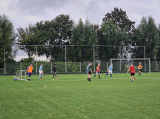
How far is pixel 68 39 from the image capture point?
51.7 metres

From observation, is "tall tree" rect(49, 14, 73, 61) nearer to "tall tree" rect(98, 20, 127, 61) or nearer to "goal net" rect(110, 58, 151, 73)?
"tall tree" rect(98, 20, 127, 61)

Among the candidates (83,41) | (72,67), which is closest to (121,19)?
(83,41)

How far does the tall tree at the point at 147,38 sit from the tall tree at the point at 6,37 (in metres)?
27.2

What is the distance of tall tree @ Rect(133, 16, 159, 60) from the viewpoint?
50.2 m

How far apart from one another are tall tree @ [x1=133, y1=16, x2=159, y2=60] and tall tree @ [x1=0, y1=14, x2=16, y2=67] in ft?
89.1

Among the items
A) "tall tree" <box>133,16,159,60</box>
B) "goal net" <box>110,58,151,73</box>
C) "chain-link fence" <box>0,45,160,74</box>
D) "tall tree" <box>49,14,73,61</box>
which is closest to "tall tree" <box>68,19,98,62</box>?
"chain-link fence" <box>0,45,160,74</box>

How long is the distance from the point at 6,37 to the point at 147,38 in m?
31.2

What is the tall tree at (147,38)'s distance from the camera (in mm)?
50156

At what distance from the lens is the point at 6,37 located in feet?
A: 142

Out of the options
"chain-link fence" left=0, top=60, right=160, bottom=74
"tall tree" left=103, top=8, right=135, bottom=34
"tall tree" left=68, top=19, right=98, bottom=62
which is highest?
"tall tree" left=103, top=8, right=135, bottom=34

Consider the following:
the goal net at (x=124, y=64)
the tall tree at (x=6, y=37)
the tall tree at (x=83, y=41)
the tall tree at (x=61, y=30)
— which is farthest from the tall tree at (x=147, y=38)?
the tall tree at (x=6, y=37)

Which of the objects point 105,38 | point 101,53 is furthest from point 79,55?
point 105,38

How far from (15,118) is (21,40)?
1683 inches

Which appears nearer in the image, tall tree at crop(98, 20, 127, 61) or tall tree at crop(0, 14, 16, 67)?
tall tree at crop(0, 14, 16, 67)
